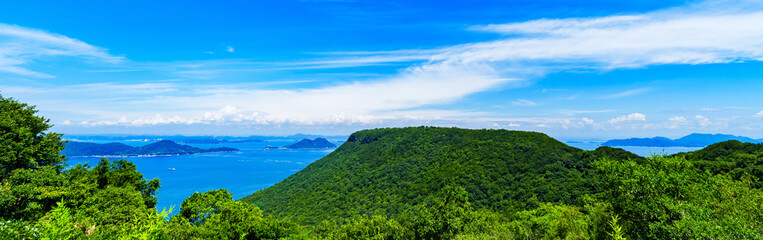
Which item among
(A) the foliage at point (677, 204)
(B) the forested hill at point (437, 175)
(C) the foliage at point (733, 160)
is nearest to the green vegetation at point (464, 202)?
(A) the foliage at point (677, 204)

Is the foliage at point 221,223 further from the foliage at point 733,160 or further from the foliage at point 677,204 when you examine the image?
the foliage at point 733,160

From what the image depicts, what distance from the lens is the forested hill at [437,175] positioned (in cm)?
5269

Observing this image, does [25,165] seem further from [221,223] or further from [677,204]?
[677,204]

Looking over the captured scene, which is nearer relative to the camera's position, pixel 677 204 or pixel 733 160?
pixel 677 204

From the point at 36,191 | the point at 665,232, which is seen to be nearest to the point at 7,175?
the point at 36,191

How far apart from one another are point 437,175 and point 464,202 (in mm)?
42466

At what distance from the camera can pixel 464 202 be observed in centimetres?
3216

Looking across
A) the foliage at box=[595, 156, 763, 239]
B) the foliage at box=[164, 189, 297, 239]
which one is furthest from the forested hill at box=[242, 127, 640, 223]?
the foliage at box=[164, 189, 297, 239]

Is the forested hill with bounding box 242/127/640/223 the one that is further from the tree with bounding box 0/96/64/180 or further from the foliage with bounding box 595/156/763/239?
the tree with bounding box 0/96/64/180

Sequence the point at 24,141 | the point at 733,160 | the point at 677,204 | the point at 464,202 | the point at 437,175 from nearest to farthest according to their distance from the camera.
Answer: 1. the point at 677,204
2. the point at 24,141
3. the point at 464,202
4. the point at 733,160
5. the point at 437,175

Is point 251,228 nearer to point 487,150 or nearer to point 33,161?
point 33,161

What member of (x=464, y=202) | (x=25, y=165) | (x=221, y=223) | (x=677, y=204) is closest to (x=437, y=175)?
(x=464, y=202)

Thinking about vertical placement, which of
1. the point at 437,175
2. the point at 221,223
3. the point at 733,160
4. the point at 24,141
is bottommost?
the point at 437,175

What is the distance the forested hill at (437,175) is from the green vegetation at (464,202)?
0.43 m
